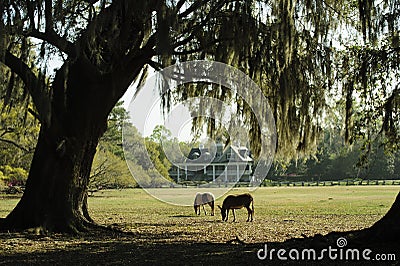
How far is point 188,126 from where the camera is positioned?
40.1 feet

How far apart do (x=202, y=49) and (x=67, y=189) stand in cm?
321

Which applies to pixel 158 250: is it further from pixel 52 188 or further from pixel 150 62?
pixel 150 62

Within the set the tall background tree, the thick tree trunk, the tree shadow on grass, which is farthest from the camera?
the thick tree trunk

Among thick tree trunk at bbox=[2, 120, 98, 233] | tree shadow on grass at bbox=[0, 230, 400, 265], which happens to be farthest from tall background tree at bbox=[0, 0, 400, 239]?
tree shadow on grass at bbox=[0, 230, 400, 265]

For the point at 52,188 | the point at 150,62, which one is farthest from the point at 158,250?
the point at 150,62

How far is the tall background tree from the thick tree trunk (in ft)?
0.05

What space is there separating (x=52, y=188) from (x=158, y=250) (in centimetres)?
283

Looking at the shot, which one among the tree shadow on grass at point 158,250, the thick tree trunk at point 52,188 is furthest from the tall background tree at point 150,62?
the tree shadow on grass at point 158,250

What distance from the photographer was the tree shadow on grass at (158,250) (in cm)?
560

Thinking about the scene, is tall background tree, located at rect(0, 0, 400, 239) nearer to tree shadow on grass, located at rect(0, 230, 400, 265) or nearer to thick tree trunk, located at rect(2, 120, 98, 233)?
thick tree trunk, located at rect(2, 120, 98, 233)

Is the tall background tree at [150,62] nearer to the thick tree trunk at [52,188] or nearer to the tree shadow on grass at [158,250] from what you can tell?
the thick tree trunk at [52,188]

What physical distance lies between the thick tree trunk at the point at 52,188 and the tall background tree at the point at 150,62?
0.02 metres

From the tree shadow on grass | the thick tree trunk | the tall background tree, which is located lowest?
the tree shadow on grass

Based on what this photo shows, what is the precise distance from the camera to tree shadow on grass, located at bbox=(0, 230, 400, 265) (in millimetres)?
5598
